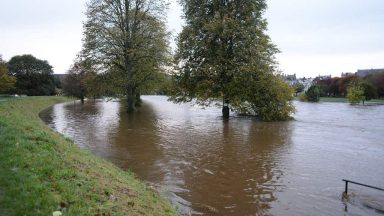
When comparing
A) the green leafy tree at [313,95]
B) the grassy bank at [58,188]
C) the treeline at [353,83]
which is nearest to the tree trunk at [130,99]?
the grassy bank at [58,188]

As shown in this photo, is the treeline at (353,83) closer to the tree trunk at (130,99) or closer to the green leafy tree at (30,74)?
the tree trunk at (130,99)

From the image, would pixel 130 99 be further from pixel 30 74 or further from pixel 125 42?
pixel 30 74

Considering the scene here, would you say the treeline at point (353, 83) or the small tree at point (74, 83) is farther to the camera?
the treeline at point (353, 83)

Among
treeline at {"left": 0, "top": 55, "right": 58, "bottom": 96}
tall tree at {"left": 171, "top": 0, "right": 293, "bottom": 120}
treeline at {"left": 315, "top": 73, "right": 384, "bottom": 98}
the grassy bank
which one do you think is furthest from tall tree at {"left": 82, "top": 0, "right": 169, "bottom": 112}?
treeline at {"left": 315, "top": 73, "right": 384, "bottom": 98}

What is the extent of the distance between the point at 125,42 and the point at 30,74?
229ft

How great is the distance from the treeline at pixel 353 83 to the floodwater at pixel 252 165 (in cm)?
7365

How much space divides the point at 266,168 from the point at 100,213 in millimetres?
10179

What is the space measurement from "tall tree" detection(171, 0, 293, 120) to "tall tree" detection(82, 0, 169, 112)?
228 inches

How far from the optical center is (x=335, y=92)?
420 feet

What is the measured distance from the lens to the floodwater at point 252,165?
1117 cm

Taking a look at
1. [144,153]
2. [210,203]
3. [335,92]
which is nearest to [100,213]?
[210,203]

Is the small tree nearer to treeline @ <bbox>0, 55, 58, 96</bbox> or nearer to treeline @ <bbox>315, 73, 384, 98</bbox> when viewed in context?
treeline @ <bbox>0, 55, 58, 96</bbox>

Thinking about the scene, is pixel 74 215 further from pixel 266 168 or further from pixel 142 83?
pixel 142 83

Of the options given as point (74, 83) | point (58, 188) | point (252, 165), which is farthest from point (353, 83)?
point (58, 188)
